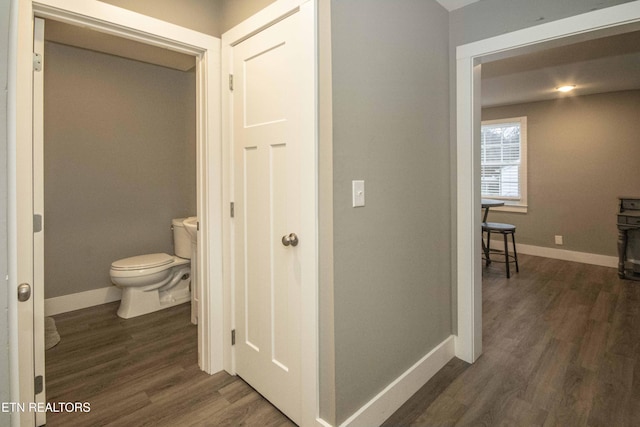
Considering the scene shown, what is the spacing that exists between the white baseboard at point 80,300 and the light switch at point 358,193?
3.01 meters

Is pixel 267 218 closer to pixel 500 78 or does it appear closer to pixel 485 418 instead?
pixel 485 418

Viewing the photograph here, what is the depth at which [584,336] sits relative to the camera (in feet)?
8.78

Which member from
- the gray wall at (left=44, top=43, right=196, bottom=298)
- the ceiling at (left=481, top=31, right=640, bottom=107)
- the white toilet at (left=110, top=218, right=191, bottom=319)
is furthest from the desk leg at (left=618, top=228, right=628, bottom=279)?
the gray wall at (left=44, top=43, right=196, bottom=298)

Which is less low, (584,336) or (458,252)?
(458,252)

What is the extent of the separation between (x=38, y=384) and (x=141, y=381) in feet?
1.82

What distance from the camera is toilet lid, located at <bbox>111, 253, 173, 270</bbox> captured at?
2.97m

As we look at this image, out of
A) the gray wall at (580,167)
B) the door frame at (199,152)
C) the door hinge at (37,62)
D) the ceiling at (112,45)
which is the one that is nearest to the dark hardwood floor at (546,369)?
the door frame at (199,152)

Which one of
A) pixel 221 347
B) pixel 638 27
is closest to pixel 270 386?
pixel 221 347

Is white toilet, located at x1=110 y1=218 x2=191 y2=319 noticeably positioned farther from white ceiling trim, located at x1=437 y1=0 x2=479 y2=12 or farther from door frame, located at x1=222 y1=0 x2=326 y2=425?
white ceiling trim, located at x1=437 y1=0 x2=479 y2=12

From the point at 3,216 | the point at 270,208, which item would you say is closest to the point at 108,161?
the point at 270,208

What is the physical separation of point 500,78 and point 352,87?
322 cm

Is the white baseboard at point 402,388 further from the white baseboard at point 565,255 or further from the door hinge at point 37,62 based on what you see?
the white baseboard at point 565,255

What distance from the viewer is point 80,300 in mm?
3252

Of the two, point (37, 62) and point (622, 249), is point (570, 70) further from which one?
point (37, 62)
